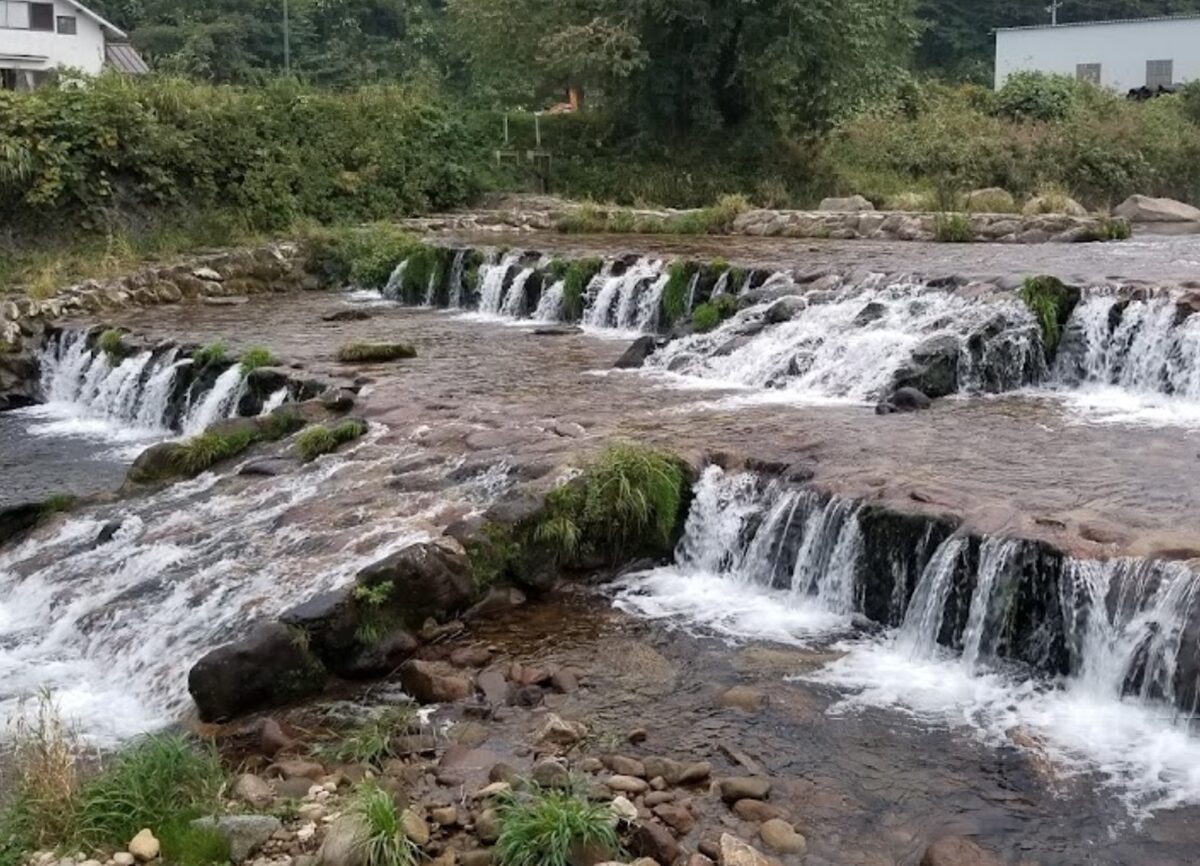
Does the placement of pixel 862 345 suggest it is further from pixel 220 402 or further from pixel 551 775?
pixel 551 775

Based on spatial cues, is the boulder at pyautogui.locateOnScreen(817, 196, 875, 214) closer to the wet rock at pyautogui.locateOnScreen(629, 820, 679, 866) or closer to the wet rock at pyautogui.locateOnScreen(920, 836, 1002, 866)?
the wet rock at pyautogui.locateOnScreen(920, 836, 1002, 866)

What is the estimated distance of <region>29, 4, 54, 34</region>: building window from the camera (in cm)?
3531

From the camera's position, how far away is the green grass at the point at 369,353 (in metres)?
13.5

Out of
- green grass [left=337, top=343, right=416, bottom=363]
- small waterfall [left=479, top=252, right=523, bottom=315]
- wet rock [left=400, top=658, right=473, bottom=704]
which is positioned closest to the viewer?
wet rock [left=400, top=658, right=473, bottom=704]

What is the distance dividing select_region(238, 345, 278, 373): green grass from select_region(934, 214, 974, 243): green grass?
31.9 feet

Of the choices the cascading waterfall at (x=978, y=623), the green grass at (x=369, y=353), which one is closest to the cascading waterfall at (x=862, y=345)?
the green grass at (x=369, y=353)

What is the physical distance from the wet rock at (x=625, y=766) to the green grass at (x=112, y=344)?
35.0ft

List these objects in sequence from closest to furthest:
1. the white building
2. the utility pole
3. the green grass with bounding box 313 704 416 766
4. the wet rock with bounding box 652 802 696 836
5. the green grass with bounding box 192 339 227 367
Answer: the wet rock with bounding box 652 802 696 836, the green grass with bounding box 313 704 416 766, the green grass with bounding box 192 339 227 367, the white building, the utility pole

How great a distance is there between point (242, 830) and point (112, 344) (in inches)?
427

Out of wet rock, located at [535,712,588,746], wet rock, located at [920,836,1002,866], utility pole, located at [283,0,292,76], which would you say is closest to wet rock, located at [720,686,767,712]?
wet rock, located at [535,712,588,746]

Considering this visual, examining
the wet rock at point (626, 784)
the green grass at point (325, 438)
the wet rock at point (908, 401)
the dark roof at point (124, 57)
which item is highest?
the dark roof at point (124, 57)

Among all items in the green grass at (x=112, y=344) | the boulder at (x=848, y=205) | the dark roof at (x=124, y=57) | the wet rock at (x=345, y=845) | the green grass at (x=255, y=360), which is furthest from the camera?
the dark roof at (x=124, y=57)

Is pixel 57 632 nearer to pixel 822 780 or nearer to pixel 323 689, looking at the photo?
pixel 323 689

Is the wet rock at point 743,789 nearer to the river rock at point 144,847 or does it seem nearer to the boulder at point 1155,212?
the river rock at point 144,847
